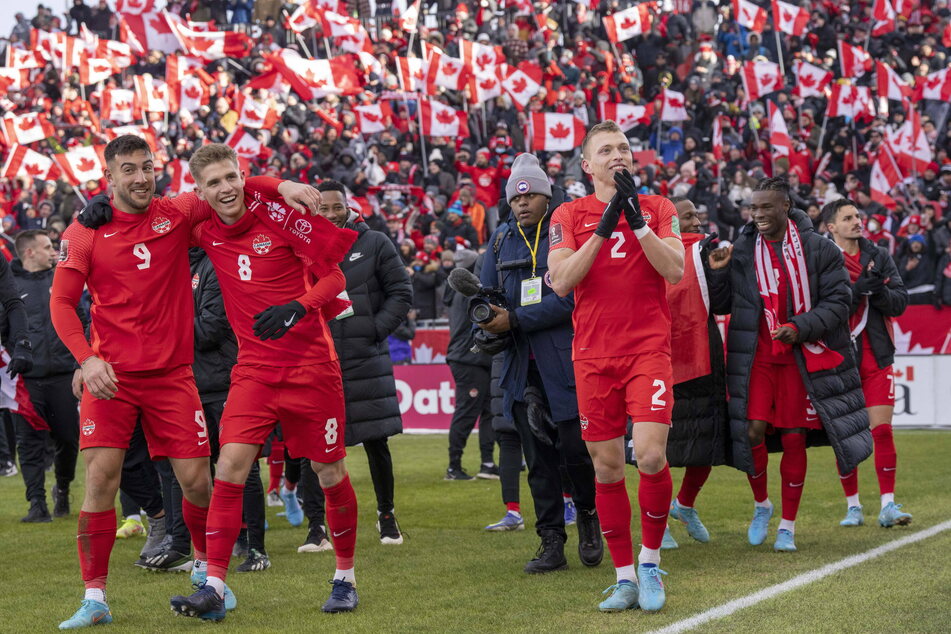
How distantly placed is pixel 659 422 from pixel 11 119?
20806 mm

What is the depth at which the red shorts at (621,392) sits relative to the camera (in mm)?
5875

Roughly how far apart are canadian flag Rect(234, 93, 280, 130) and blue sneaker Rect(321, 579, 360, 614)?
17677mm

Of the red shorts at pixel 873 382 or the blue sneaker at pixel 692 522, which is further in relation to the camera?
the red shorts at pixel 873 382

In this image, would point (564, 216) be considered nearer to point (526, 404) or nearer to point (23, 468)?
point (526, 404)

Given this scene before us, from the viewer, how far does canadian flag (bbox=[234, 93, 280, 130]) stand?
2294 centimetres

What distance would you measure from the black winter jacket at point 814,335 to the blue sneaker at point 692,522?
23.8 inches

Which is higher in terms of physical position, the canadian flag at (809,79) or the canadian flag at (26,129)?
the canadian flag at (809,79)

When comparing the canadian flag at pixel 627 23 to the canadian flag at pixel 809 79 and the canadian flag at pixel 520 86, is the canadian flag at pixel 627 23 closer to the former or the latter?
the canadian flag at pixel 520 86

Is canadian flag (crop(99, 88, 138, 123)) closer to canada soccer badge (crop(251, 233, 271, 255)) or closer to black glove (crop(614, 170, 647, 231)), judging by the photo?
canada soccer badge (crop(251, 233, 271, 255))

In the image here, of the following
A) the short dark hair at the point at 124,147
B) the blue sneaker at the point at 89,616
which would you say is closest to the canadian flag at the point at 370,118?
the short dark hair at the point at 124,147

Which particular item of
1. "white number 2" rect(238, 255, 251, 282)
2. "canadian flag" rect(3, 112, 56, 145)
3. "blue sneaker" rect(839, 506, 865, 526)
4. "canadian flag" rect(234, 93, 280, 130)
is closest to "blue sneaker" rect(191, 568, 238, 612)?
"white number 2" rect(238, 255, 251, 282)

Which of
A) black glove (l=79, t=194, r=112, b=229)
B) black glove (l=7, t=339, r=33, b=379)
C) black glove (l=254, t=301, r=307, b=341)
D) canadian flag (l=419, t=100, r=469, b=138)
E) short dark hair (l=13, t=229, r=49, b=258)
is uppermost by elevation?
canadian flag (l=419, t=100, r=469, b=138)

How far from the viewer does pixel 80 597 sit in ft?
22.6

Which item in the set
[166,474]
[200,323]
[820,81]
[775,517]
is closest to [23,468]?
[166,474]
